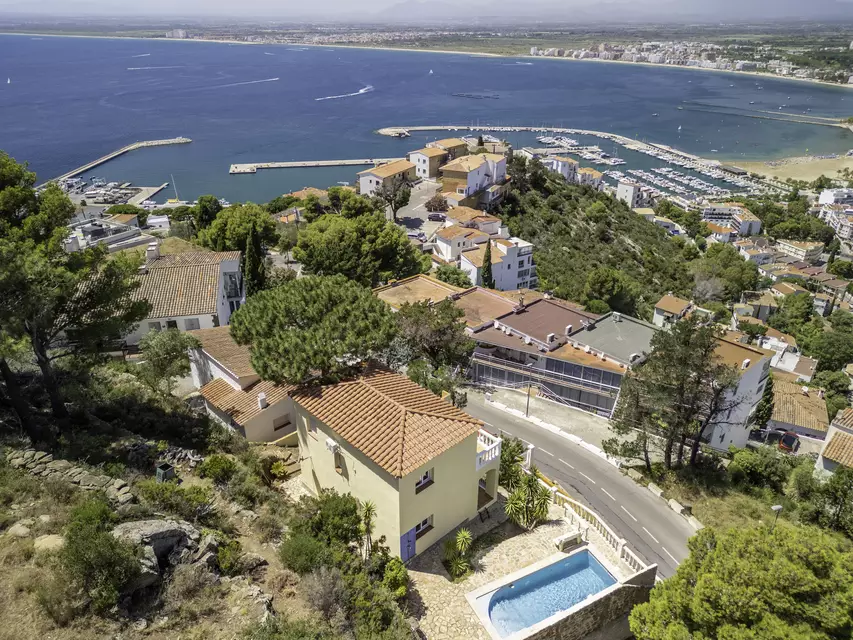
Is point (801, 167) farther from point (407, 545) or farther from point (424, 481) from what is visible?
point (407, 545)

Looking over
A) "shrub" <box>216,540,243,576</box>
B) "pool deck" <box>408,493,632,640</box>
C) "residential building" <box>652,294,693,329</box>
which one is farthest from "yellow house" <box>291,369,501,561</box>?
"residential building" <box>652,294,693,329</box>

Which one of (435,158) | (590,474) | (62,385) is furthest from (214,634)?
(435,158)

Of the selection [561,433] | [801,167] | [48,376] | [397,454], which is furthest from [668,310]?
[801,167]

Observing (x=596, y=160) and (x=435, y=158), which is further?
(x=596, y=160)

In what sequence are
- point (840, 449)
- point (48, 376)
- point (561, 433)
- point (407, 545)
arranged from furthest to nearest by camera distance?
point (840, 449)
point (561, 433)
point (48, 376)
point (407, 545)

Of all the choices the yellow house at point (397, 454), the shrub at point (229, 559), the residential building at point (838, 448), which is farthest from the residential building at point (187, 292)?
the residential building at point (838, 448)

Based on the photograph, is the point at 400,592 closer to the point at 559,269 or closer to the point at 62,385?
the point at 62,385

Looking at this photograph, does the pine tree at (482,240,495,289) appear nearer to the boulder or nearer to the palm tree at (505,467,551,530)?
the palm tree at (505,467,551,530)
